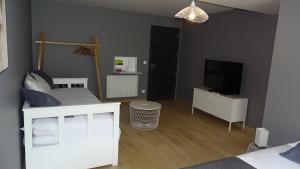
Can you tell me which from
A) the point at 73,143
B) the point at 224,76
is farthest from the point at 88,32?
the point at 73,143

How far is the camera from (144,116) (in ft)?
12.1

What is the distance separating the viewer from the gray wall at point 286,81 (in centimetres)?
238

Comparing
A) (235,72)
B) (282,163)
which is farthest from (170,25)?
(282,163)

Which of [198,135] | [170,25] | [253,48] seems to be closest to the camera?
[198,135]

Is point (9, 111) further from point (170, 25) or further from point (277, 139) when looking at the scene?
point (170, 25)

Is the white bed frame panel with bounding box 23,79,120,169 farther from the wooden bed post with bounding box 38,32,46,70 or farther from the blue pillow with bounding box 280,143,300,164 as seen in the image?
the wooden bed post with bounding box 38,32,46,70

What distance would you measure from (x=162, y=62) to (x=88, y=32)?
2011 mm

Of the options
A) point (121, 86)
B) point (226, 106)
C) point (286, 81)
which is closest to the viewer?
point (286, 81)

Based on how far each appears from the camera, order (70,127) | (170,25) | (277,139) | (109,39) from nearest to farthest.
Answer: (70,127)
(277,139)
(109,39)
(170,25)

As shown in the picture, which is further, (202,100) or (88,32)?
(88,32)

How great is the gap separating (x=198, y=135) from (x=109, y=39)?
293 centimetres

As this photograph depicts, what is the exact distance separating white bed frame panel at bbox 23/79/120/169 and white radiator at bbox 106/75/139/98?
2733 mm

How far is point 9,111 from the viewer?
5.68 feet

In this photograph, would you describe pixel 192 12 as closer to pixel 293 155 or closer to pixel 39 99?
pixel 293 155
